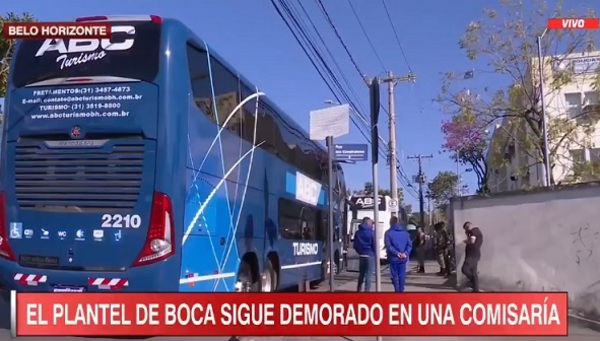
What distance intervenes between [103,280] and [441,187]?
7544 cm

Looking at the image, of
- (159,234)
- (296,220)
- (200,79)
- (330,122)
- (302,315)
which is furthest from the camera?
(296,220)

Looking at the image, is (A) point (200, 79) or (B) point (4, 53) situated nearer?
(A) point (200, 79)

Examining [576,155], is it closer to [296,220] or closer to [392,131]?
[392,131]

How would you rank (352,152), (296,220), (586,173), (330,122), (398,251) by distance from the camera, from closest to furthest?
(330,122) → (398,251) → (296,220) → (352,152) → (586,173)

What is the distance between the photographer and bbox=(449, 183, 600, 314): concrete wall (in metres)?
10.8

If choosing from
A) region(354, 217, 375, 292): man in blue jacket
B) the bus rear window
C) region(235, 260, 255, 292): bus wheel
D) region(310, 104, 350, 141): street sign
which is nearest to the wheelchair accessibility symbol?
the bus rear window

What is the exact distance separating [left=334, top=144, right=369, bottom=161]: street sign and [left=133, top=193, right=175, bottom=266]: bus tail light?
435 inches

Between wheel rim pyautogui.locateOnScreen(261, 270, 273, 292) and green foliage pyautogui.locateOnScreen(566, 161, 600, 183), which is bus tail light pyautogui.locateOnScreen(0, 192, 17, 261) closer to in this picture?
wheel rim pyautogui.locateOnScreen(261, 270, 273, 292)

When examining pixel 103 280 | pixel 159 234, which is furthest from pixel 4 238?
pixel 159 234

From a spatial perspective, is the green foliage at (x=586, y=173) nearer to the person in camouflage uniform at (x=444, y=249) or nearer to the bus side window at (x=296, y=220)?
the person in camouflage uniform at (x=444, y=249)

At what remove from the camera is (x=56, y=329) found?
18.1 ft

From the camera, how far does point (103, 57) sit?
7820 mm

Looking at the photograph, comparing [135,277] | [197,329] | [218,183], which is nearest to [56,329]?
[197,329]

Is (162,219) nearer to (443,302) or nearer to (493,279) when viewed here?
(443,302)
